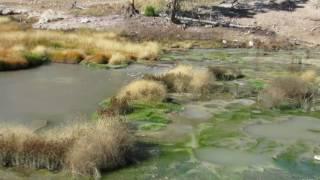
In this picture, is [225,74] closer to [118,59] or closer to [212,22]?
[118,59]

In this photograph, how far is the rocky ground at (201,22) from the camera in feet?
184

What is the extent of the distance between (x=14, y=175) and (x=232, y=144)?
25.3 ft

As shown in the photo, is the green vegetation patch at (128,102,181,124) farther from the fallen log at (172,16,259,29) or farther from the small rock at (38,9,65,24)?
the small rock at (38,9,65,24)

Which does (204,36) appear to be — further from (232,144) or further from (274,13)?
(232,144)

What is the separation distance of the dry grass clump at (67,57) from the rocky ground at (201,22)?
13355mm

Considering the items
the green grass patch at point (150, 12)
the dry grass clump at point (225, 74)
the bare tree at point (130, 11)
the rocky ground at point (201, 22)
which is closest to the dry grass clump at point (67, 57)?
the dry grass clump at point (225, 74)

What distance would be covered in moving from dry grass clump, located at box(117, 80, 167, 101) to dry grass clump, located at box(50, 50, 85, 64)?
13691 millimetres

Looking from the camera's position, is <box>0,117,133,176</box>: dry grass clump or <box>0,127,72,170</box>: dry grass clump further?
<box>0,127,72,170</box>: dry grass clump

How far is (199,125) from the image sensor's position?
22.8 meters

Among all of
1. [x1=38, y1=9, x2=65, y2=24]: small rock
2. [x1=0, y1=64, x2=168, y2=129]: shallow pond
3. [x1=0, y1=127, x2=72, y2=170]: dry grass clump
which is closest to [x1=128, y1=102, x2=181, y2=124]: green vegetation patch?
[x1=0, y1=64, x2=168, y2=129]: shallow pond

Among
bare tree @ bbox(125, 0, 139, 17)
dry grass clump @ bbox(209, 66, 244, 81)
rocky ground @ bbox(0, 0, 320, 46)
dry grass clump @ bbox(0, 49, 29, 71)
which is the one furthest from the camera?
bare tree @ bbox(125, 0, 139, 17)

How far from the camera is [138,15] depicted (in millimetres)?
60250

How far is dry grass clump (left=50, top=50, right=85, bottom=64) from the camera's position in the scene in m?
40.2

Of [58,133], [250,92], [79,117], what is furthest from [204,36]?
[58,133]
